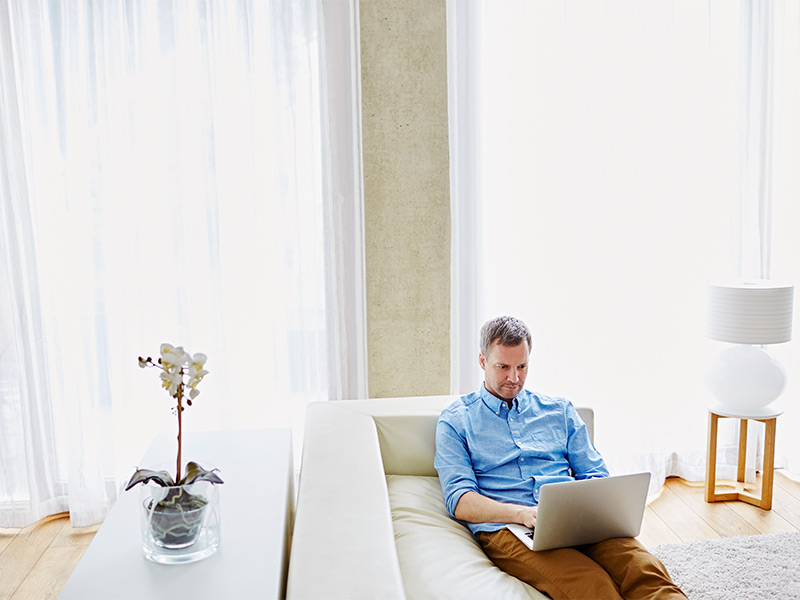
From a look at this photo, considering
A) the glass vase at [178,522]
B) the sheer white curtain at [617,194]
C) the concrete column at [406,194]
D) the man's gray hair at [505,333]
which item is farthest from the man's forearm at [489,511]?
the sheer white curtain at [617,194]

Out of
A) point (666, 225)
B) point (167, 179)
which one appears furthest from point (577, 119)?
point (167, 179)

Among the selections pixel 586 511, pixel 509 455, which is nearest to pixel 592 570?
pixel 586 511

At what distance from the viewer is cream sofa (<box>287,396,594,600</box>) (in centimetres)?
128

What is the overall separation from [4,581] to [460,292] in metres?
2.15

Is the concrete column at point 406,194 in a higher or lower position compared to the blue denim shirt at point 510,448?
higher

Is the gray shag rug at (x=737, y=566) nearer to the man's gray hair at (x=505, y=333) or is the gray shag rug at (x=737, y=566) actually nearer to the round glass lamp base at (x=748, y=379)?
the round glass lamp base at (x=748, y=379)

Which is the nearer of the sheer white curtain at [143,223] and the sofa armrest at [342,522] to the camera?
the sofa armrest at [342,522]

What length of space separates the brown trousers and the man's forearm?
0.04m

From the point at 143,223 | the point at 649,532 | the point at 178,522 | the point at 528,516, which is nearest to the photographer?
the point at 178,522

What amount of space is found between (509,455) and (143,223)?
1883 mm

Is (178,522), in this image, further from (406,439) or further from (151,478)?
(406,439)

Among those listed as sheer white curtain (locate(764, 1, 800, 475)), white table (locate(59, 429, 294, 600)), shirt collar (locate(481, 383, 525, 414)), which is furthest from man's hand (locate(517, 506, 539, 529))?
sheer white curtain (locate(764, 1, 800, 475))

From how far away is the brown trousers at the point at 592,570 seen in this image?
1665mm

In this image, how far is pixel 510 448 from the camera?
6.92ft
